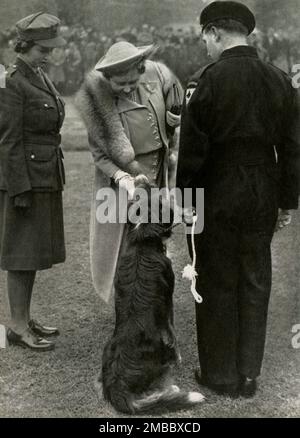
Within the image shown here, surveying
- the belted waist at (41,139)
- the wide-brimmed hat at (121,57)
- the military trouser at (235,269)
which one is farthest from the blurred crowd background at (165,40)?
the military trouser at (235,269)

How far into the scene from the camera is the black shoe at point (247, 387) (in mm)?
3908

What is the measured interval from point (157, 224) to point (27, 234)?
1.22m

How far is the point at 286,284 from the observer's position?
227 inches

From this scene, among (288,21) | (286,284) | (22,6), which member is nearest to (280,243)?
(286,284)

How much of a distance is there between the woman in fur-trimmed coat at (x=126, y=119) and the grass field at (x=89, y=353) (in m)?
0.92

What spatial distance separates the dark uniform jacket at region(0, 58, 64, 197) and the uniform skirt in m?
0.14

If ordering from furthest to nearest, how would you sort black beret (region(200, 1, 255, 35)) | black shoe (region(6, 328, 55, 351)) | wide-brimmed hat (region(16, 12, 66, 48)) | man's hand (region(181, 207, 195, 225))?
black shoe (region(6, 328, 55, 351)), wide-brimmed hat (region(16, 12, 66, 48)), man's hand (region(181, 207, 195, 225)), black beret (region(200, 1, 255, 35))

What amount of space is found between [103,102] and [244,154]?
1.10 m

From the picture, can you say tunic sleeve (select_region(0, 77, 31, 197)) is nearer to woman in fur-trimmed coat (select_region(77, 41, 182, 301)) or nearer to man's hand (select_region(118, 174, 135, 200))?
woman in fur-trimmed coat (select_region(77, 41, 182, 301))

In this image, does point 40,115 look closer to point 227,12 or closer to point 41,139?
point 41,139

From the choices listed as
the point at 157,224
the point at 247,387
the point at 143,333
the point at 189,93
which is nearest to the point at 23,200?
the point at 157,224

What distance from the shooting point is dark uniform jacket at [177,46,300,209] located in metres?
3.40

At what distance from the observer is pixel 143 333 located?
3.60 metres

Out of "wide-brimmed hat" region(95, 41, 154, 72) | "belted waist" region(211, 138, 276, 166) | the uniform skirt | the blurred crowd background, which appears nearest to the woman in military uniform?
the uniform skirt
